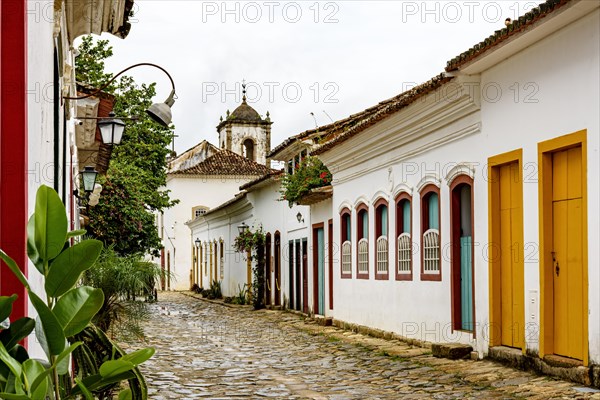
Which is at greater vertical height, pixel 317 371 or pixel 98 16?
→ pixel 98 16

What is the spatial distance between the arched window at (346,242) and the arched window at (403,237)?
359 centimetres

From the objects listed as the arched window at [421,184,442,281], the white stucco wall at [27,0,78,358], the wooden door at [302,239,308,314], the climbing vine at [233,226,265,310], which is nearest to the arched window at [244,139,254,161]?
the climbing vine at [233,226,265,310]

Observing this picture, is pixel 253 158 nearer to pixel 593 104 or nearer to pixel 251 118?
pixel 251 118

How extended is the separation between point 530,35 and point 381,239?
8073mm

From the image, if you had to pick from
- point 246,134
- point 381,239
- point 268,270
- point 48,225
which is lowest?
point 268,270

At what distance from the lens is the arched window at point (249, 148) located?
2532 inches

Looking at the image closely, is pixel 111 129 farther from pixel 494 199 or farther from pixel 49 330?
pixel 49 330

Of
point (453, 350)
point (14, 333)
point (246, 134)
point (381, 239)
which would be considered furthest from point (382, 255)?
point (246, 134)

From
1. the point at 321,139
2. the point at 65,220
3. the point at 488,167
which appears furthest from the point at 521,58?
the point at 321,139

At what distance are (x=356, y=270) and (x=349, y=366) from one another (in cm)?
682

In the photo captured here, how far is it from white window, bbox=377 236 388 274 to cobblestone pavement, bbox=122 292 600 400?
138cm

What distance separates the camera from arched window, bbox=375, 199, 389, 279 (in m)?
18.0

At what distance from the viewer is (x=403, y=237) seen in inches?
Result: 669

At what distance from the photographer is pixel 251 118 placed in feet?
211
